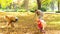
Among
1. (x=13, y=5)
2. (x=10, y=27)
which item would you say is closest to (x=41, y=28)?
(x=10, y=27)

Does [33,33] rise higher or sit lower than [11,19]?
lower

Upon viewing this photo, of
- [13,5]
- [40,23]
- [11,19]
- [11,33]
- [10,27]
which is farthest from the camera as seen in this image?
[13,5]

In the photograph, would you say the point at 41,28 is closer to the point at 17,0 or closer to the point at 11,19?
the point at 11,19

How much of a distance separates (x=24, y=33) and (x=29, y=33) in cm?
21

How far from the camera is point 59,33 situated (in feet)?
25.1

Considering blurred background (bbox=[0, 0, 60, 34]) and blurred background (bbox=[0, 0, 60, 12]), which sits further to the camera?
blurred background (bbox=[0, 0, 60, 12])

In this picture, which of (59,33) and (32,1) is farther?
(32,1)

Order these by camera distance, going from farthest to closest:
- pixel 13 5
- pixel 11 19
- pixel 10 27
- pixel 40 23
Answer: pixel 13 5 < pixel 10 27 < pixel 11 19 < pixel 40 23

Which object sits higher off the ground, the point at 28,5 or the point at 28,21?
the point at 28,5

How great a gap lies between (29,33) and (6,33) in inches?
38.5

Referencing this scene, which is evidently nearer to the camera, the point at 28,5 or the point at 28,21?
the point at 28,21

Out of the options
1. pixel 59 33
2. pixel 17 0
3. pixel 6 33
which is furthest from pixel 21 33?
pixel 17 0

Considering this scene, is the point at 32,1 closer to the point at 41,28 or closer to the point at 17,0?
the point at 17,0

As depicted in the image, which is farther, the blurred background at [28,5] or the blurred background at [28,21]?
the blurred background at [28,5]
